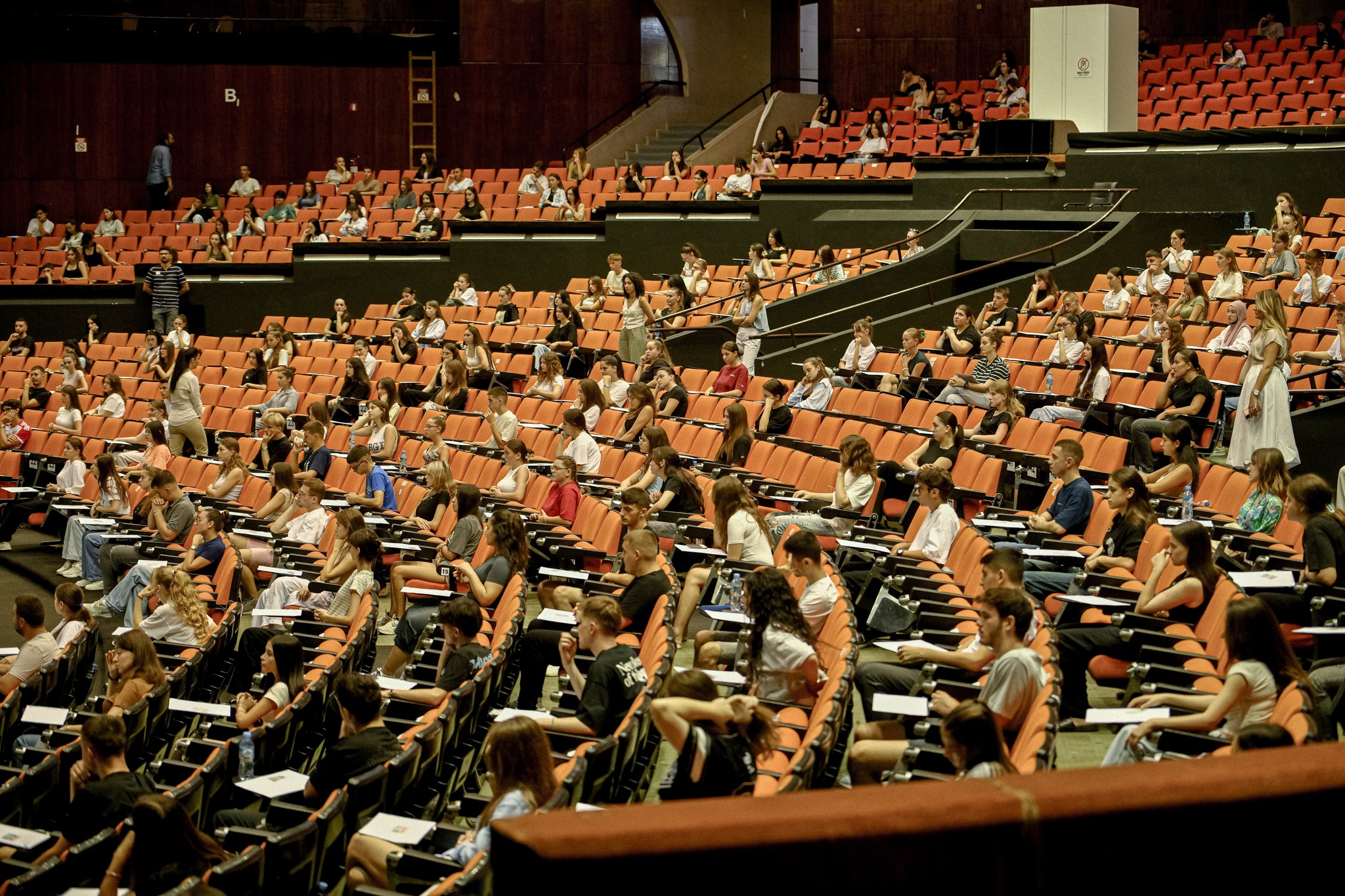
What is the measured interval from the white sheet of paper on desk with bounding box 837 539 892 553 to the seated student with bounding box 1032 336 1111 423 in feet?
8.08

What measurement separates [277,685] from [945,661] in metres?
2.65

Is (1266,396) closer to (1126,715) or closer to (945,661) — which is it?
(945,661)

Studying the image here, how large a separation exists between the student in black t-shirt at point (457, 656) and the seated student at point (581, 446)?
374 centimetres

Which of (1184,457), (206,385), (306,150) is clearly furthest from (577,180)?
(1184,457)

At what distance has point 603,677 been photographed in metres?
4.70

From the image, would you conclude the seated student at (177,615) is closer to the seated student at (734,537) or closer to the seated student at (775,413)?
the seated student at (734,537)

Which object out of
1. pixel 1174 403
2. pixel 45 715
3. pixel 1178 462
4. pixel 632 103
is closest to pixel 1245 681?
pixel 1178 462

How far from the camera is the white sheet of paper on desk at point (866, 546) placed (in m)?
6.66

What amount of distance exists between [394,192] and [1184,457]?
14.5 metres

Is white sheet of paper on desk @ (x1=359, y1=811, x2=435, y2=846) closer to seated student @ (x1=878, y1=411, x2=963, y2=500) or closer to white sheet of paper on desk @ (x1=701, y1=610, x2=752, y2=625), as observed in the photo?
white sheet of paper on desk @ (x1=701, y1=610, x2=752, y2=625)

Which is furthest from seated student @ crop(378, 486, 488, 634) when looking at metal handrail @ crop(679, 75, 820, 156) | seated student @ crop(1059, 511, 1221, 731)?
metal handrail @ crop(679, 75, 820, 156)

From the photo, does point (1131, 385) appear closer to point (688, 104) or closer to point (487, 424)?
point (487, 424)

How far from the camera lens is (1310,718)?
3.72 metres

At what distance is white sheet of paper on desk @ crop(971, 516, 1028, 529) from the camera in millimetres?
6750
